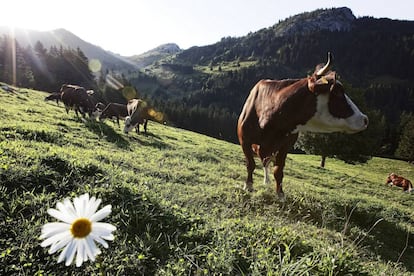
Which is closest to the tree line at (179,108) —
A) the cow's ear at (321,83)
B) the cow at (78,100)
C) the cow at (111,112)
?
the cow at (111,112)

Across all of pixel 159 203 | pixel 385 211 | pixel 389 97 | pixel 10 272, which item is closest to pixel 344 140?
pixel 385 211

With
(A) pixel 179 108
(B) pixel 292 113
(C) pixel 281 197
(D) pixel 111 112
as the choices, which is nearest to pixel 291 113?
(B) pixel 292 113

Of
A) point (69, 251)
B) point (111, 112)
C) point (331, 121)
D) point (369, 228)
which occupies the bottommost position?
point (111, 112)

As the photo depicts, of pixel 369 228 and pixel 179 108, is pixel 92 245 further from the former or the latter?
pixel 179 108

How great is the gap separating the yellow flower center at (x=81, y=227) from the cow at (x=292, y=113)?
15.7 feet

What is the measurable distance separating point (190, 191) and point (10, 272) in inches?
167

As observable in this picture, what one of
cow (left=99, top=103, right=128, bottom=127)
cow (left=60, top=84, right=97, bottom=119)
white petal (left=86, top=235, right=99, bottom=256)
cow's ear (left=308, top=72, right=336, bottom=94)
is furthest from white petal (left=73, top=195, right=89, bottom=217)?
cow (left=99, top=103, right=128, bottom=127)

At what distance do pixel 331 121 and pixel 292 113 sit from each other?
0.75 metres

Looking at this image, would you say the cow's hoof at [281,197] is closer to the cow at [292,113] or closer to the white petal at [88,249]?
the cow at [292,113]

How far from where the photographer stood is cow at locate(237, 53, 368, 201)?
592 centimetres

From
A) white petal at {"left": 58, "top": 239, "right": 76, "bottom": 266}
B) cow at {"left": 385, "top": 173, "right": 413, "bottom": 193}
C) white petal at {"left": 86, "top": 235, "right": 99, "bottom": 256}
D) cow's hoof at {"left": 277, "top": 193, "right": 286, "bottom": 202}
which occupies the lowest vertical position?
cow at {"left": 385, "top": 173, "right": 413, "bottom": 193}

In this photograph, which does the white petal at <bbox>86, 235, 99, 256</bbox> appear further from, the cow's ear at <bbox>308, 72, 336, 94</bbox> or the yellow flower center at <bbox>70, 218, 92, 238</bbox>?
the cow's ear at <bbox>308, 72, 336, 94</bbox>

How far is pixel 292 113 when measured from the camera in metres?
6.34

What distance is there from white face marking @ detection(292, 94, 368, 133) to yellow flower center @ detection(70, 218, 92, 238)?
525 cm
